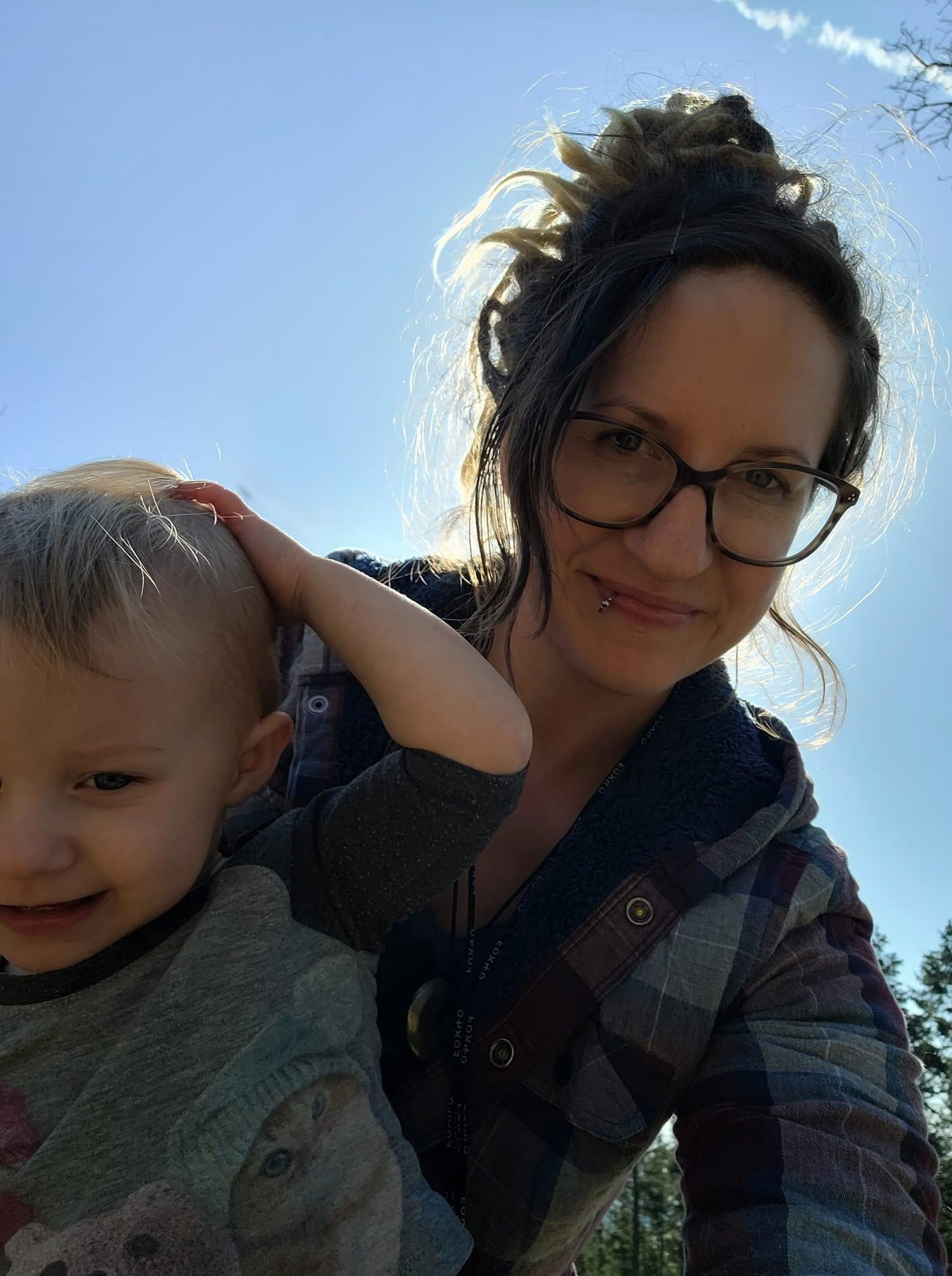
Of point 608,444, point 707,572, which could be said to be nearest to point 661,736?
point 707,572

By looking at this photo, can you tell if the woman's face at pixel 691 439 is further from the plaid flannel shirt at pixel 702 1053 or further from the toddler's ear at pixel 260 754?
the toddler's ear at pixel 260 754

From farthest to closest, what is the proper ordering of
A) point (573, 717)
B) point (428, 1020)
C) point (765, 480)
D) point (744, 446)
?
point (573, 717), point (765, 480), point (744, 446), point (428, 1020)

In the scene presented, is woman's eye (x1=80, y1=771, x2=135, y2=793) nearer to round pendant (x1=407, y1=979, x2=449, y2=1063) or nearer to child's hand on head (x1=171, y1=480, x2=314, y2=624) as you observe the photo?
child's hand on head (x1=171, y1=480, x2=314, y2=624)

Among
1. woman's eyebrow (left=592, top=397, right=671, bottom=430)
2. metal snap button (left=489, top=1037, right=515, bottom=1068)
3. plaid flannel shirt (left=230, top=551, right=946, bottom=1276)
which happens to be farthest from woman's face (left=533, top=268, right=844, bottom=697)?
metal snap button (left=489, top=1037, right=515, bottom=1068)

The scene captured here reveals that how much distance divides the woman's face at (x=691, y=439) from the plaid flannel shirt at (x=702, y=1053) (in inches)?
14.0

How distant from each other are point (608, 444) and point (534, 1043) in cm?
129

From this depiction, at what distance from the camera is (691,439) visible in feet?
6.47

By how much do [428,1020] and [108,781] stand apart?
884 mm

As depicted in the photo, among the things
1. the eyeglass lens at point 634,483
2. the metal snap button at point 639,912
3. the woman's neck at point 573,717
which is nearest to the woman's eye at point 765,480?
the eyeglass lens at point 634,483

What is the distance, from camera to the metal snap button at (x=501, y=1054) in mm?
1897

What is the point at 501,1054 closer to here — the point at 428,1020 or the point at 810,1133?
the point at 428,1020

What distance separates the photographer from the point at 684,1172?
1.88m

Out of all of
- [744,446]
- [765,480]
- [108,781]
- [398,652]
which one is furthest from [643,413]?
[108,781]

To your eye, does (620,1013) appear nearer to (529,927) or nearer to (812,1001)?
(529,927)
